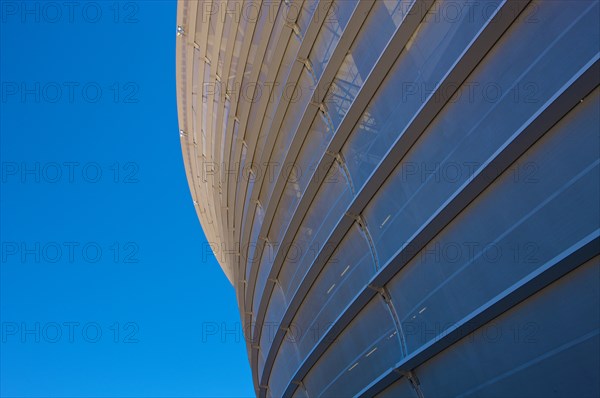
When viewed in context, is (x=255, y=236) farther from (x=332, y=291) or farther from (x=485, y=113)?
(x=485, y=113)

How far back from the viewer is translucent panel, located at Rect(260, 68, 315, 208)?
1323 centimetres

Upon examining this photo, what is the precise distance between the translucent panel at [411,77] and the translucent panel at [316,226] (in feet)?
2.64

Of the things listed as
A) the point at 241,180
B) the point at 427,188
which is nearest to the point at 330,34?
the point at 427,188

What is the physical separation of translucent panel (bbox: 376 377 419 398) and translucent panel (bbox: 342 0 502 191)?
4.11 m

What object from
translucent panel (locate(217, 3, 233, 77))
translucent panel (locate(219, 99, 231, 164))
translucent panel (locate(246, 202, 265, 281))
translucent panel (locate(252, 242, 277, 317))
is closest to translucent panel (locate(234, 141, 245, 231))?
translucent panel (locate(246, 202, 265, 281))

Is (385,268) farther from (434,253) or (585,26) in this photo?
(585,26)

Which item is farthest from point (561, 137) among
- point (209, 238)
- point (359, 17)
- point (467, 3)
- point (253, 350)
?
point (209, 238)

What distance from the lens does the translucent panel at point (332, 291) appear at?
1105 centimetres

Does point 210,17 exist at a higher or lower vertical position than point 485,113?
higher

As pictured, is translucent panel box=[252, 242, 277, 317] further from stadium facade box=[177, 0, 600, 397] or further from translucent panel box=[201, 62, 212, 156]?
translucent panel box=[201, 62, 212, 156]

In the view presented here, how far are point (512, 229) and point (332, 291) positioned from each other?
609 cm

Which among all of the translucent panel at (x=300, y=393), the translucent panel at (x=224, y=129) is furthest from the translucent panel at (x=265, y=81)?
the translucent panel at (x=300, y=393)

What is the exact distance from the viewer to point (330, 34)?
11.8 m

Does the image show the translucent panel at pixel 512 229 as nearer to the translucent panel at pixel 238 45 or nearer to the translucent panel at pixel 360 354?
the translucent panel at pixel 360 354
